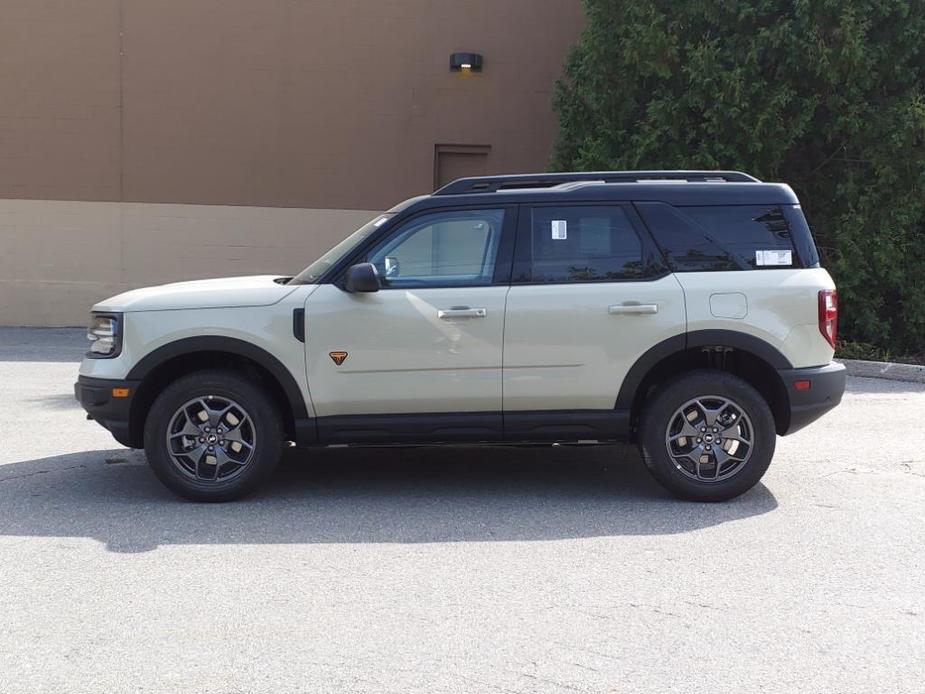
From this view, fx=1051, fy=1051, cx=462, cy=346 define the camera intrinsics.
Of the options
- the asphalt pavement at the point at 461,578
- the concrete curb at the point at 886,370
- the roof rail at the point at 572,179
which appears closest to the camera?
the asphalt pavement at the point at 461,578

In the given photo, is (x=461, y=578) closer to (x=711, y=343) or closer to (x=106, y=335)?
(x=711, y=343)

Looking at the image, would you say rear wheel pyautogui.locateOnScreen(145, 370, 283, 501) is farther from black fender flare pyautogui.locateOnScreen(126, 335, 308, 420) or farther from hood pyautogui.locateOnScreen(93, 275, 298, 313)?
hood pyautogui.locateOnScreen(93, 275, 298, 313)

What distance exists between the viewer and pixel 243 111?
15797mm

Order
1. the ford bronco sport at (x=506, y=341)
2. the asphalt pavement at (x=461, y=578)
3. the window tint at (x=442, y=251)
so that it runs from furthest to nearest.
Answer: the window tint at (x=442, y=251), the ford bronco sport at (x=506, y=341), the asphalt pavement at (x=461, y=578)

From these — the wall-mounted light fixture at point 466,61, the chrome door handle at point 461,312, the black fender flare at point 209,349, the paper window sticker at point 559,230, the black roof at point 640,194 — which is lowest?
the black fender flare at point 209,349

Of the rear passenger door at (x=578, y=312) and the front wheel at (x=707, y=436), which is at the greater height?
the rear passenger door at (x=578, y=312)

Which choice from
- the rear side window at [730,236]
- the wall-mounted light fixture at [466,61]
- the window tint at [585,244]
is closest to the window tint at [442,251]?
the window tint at [585,244]

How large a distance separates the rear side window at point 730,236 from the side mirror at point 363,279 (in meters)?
1.65

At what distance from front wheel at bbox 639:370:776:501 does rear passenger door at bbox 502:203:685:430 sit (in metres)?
0.31

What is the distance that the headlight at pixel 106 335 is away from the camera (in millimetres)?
6145

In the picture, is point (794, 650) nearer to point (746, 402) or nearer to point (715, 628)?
point (715, 628)

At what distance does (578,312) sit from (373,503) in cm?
165

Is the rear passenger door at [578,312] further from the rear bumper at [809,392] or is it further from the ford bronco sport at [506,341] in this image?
the rear bumper at [809,392]

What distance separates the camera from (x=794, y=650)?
407 centimetres
